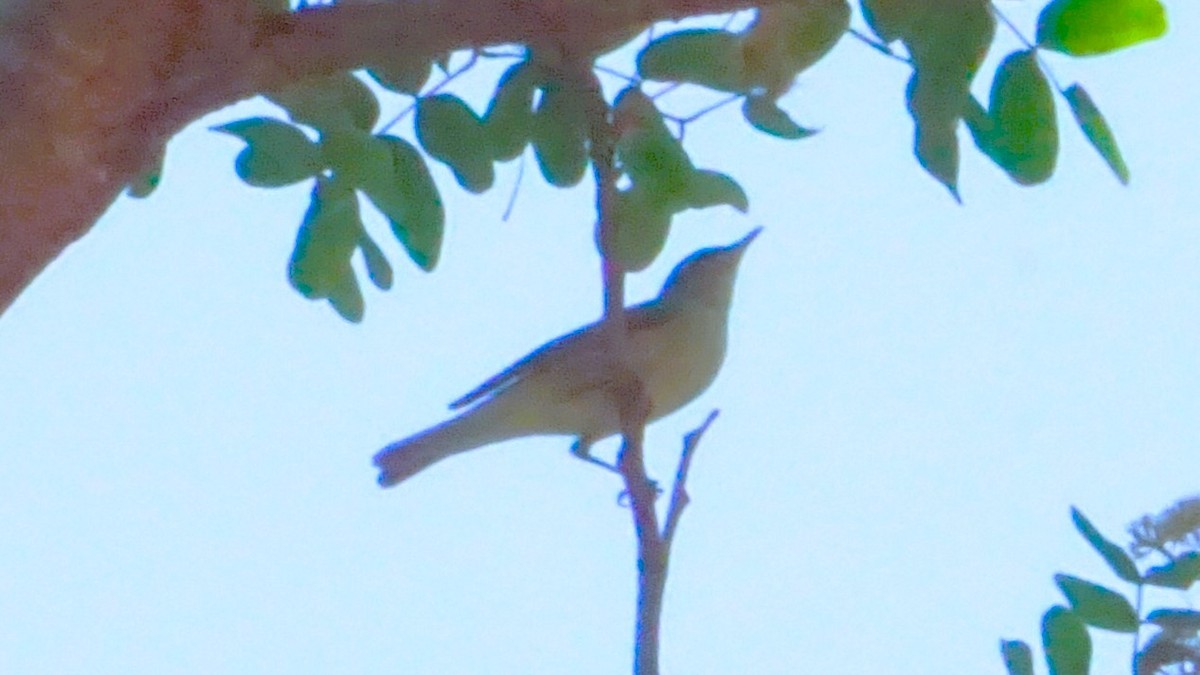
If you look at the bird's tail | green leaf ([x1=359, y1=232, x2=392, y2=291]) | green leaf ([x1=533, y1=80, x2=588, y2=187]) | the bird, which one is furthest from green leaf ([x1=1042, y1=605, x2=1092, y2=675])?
the bird's tail

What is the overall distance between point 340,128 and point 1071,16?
1.02m

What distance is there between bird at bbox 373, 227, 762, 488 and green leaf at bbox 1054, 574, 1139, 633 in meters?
1.26

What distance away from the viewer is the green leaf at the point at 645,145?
89.3 inches

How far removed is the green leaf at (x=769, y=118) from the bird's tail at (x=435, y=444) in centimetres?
127

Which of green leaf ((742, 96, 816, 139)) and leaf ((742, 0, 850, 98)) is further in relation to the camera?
green leaf ((742, 96, 816, 139))

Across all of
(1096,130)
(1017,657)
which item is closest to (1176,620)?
(1017,657)

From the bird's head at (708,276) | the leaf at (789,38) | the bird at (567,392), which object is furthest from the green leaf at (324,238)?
the bird's head at (708,276)

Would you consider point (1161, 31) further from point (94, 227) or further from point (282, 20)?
point (94, 227)

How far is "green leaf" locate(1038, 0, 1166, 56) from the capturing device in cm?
197

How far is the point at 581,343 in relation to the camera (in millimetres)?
3240

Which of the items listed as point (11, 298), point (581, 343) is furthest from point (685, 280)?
point (11, 298)

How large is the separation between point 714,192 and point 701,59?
0.28 m

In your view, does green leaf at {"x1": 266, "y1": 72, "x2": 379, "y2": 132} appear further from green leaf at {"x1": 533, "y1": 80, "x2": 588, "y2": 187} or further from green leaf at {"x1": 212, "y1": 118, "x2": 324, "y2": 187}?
green leaf at {"x1": 533, "y1": 80, "x2": 588, "y2": 187}

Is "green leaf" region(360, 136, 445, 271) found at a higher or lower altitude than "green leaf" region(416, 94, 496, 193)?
lower
